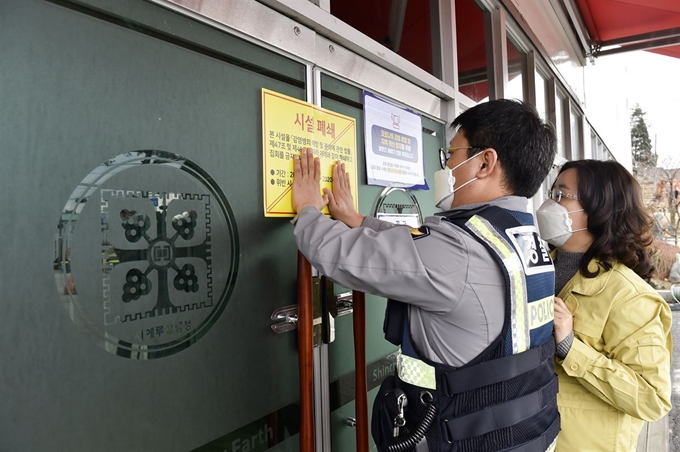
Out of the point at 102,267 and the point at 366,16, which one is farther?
the point at 366,16

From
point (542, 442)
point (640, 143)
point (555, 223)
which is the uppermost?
point (640, 143)

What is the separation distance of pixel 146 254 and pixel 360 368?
0.76 m

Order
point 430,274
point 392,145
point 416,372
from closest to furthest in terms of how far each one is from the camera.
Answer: point 430,274, point 416,372, point 392,145

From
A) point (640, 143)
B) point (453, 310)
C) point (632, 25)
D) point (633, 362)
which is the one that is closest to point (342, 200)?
point (453, 310)

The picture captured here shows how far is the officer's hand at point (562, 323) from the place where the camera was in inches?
50.2

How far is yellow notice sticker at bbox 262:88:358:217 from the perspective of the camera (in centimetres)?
122

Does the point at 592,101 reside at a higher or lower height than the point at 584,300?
higher

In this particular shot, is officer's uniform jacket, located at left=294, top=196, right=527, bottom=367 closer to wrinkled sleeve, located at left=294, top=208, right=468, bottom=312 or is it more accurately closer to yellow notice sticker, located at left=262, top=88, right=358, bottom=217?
wrinkled sleeve, located at left=294, top=208, right=468, bottom=312

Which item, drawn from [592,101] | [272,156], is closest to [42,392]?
[272,156]

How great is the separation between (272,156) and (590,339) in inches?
41.4

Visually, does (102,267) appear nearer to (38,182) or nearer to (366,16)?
(38,182)

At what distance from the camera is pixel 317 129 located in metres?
1.38

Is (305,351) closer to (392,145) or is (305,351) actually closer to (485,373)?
(485,373)

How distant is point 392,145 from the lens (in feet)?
5.72
